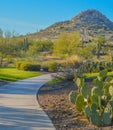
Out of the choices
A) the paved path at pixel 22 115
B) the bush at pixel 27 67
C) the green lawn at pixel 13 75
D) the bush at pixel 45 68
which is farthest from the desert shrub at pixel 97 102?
the bush at pixel 45 68

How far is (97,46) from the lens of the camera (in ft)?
242

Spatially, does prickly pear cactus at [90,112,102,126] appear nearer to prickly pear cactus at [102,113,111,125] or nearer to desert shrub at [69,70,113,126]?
desert shrub at [69,70,113,126]

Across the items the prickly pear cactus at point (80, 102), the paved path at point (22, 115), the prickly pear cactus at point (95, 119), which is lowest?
the paved path at point (22, 115)

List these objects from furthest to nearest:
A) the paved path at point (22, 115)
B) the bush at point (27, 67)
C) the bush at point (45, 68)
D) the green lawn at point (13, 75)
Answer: the bush at point (45, 68) → the bush at point (27, 67) → the green lawn at point (13, 75) → the paved path at point (22, 115)

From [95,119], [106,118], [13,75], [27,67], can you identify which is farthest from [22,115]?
[27,67]

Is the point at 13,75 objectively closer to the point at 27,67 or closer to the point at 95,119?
the point at 27,67

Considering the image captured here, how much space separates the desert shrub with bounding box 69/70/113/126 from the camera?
10039mm

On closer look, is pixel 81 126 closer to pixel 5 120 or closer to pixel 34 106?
pixel 5 120

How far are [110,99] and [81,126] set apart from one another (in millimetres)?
Answer: 1289

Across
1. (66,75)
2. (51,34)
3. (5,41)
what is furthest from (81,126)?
(51,34)

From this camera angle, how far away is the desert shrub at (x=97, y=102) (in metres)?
10.0

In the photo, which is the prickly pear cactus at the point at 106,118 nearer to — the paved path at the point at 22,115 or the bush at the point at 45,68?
the paved path at the point at 22,115

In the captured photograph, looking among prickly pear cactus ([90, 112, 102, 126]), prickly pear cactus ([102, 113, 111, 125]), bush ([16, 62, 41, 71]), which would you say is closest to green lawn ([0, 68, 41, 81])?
bush ([16, 62, 41, 71])

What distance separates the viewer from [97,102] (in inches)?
430
